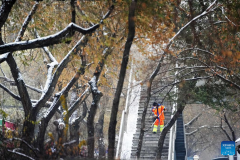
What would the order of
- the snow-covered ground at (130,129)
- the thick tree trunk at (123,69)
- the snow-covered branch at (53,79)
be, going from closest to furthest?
the thick tree trunk at (123,69) < the snow-covered branch at (53,79) < the snow-covered ground at (130,129)

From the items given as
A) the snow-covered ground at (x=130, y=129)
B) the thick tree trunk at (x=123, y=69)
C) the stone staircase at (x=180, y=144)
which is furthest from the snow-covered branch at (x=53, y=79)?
the stone staircase at (x=180, y=144)

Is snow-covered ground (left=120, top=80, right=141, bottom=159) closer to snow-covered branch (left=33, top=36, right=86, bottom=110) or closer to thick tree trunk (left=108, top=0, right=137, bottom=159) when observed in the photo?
snow-covered branch (left=33, top=36, right=86, bottom=110)

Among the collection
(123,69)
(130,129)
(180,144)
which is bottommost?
(123,69)

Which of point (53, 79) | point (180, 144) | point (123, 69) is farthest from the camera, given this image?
point (180, 144)

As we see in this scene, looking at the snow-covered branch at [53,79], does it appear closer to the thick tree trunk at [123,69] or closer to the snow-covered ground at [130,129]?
the thick tree trunk at [123,69]

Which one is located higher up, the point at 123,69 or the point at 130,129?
the point at 130,129

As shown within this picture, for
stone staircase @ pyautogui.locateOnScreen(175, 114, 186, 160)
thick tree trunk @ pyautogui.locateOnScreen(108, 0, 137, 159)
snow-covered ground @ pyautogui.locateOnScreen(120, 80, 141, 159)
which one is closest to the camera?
thick tree trunk @ pyautogui.locateOnScreen(108, 0, 137, 159)

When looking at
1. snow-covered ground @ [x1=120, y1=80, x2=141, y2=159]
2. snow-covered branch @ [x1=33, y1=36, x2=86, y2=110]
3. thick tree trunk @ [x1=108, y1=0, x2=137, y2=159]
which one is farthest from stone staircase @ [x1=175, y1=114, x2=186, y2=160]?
thick tree trunk @ [x1=108, y1=0, x2=137, y2=159]

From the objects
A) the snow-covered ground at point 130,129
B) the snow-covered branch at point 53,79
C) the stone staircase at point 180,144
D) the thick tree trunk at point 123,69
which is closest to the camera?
the thick tree trunk at point 123,69

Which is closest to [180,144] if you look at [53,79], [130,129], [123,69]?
[130,129]

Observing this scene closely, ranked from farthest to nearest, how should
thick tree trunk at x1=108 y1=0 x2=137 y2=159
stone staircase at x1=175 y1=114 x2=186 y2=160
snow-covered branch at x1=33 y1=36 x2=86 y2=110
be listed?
stone staircase at x1=175 y1=114 x2=186 y2=160 < snow-covered branch at x1=33 y1=36 x2=86 y2=110 < thick tree trunk at x1=108 y1=0 x2=137 y2=159

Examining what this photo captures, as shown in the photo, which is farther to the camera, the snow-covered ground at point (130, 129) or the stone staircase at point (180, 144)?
the stone staircase at point (180, 144)

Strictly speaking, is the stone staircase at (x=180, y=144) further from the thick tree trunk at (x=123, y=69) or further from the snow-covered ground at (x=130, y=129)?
the thick tree trunk at (x=123, y=69)

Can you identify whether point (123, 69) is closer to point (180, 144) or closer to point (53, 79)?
point (53, 79)
